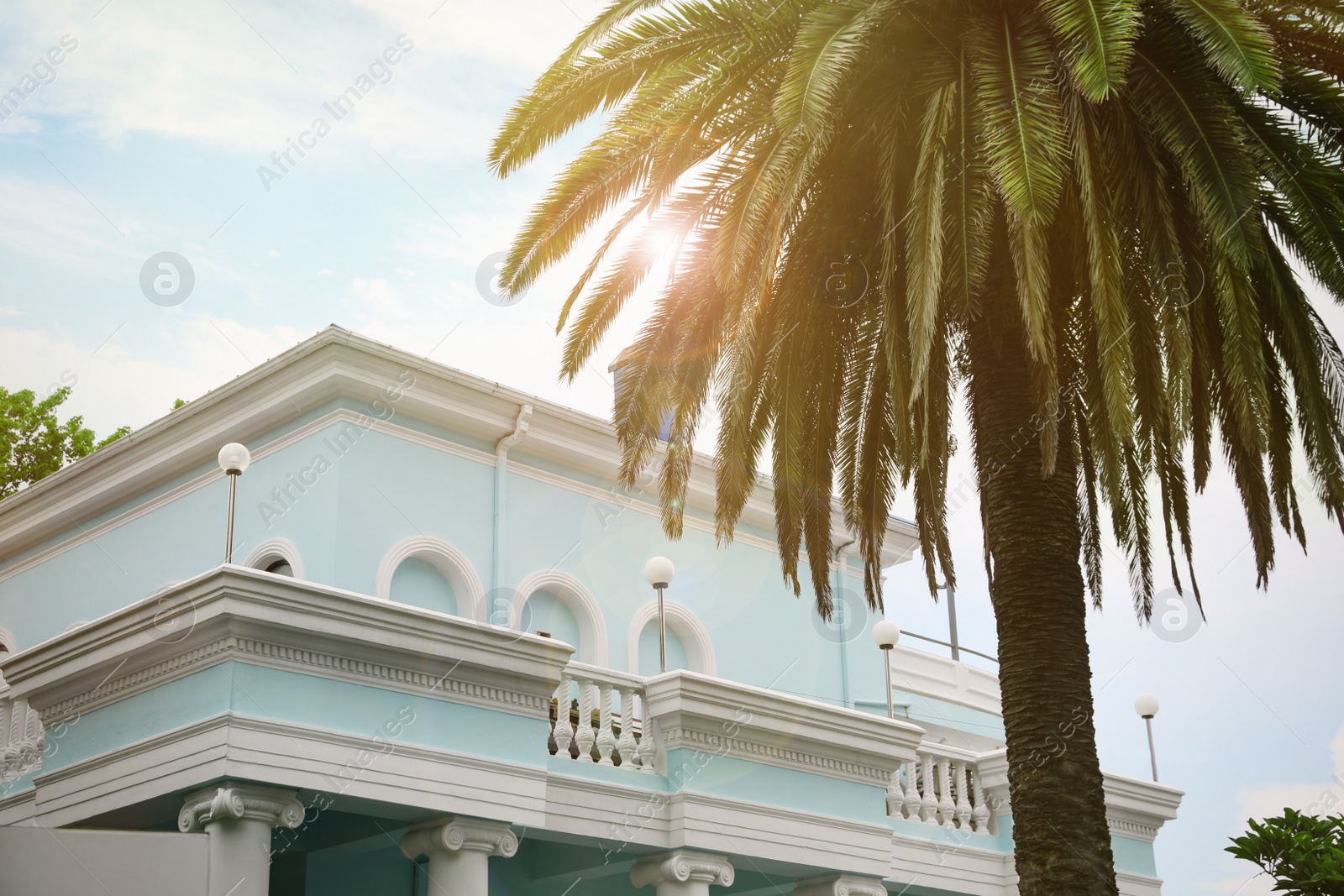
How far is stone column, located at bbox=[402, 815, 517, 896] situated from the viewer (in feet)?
36.3

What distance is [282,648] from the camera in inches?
410

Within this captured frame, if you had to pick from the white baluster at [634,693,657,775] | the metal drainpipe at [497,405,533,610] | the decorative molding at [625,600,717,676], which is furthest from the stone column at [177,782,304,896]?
the decorative molding at [625,600,717,676]

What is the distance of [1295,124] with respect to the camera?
412 inches

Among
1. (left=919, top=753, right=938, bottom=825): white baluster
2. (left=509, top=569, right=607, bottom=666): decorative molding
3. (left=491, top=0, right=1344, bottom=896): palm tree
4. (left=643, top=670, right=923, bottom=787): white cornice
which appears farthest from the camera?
(left=509, top=569, right=607, bottom=666): decorative molding

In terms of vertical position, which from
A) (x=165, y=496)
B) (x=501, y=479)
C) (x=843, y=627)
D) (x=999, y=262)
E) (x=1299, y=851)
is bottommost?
(x=1299, y=851)

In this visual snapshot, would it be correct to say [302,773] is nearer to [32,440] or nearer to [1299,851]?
[1299,851]

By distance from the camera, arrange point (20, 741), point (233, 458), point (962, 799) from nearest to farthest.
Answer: point (233, 458)
point (20, 741)
point (962, 799)

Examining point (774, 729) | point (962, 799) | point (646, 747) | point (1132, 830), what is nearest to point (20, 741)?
point (646, 747)

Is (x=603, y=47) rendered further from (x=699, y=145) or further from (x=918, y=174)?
(x=918, y=174)

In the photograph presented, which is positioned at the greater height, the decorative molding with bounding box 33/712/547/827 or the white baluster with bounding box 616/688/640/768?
the white baluster with bounding box 616/688/640/768

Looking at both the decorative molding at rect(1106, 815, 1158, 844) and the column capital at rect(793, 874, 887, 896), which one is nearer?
the column capital at rect(793, 874, 887, 896)

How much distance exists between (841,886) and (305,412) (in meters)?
7.74

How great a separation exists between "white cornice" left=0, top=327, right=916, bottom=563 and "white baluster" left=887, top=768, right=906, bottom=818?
5150 millimetres

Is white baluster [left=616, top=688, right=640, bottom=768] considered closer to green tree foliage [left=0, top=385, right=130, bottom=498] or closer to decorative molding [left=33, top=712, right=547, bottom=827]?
decorative molding [left=33, top=712, right=547, bottom=827]
